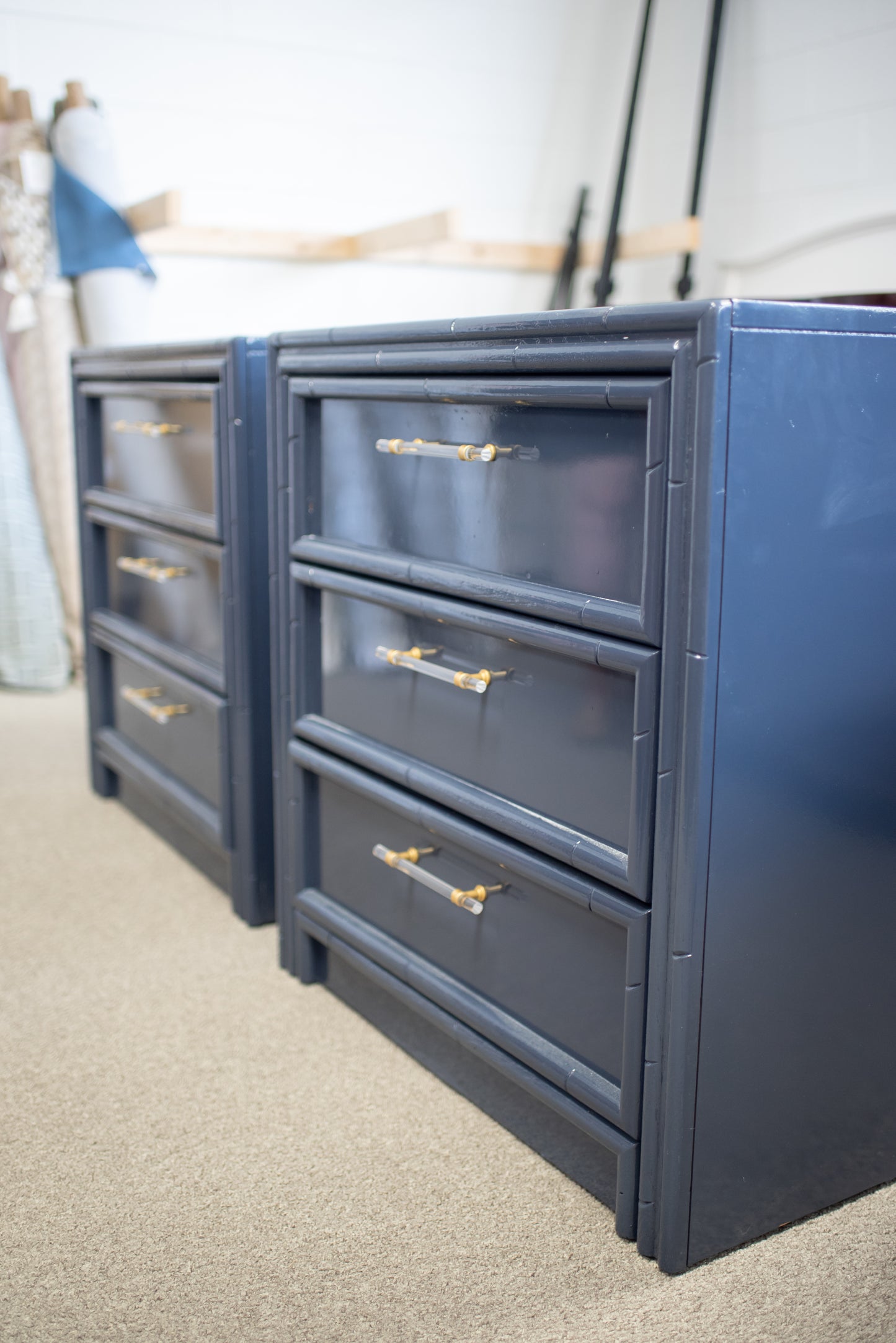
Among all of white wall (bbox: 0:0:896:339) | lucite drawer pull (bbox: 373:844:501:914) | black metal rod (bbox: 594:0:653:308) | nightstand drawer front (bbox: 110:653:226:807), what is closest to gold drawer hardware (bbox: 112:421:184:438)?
nightstand drawer front (bbox: 110:653:226:807)

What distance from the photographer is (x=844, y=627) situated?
889 millimetres

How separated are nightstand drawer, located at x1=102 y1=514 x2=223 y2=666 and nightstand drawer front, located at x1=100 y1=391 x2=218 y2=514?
0.06 metres

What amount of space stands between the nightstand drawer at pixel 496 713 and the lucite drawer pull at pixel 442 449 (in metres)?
0.13

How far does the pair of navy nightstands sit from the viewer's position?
0.83 m

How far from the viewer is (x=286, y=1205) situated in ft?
3.39

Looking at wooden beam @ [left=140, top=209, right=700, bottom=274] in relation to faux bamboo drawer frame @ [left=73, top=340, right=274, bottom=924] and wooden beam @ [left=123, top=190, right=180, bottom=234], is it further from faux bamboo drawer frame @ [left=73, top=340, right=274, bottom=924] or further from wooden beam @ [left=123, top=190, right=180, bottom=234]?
faux bamboo drawer frame @ [left=73, top=340, right=274, bottom=924]

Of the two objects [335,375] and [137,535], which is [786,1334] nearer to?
[335,375]

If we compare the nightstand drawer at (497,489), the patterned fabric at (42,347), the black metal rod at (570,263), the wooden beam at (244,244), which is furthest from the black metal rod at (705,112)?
the nightstand drawer at (497,489)

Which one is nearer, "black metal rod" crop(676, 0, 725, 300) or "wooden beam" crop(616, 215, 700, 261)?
"wooden beam" crop(616, 215, 700, 261)

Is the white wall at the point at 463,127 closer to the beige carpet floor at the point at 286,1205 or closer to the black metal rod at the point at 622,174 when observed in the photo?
the black metal rod at the point at 622,174

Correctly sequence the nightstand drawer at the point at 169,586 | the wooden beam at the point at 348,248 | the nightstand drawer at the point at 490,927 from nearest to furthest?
the nightstand drawer at the point at 490,927
the nightstand drawer at the point at 169,586
the wooden beam at the point at 348,248

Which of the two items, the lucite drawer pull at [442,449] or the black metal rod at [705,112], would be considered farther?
the black metal rod at [705,112]

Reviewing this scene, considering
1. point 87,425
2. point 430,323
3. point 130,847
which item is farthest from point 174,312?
point 430,323

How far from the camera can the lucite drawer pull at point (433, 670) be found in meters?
1.05
